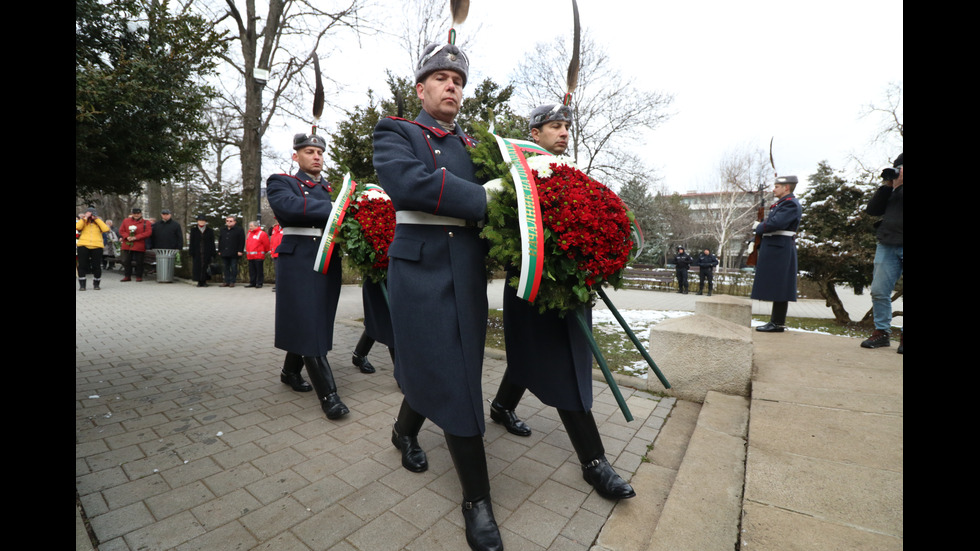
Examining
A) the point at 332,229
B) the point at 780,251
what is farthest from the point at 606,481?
the point at 780,251

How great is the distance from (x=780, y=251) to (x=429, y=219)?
5.28 m

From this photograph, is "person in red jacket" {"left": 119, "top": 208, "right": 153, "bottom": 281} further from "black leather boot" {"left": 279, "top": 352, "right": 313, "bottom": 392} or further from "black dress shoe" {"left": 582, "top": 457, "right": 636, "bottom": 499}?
"black dress shoe" {"left": 582, "top": 457, "right": 636, "bottom": 499}

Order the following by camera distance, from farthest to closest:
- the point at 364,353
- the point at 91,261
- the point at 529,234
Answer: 1. the point at 91,261
2. the point at 364,353
3. the point at 529,234

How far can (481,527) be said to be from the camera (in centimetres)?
195

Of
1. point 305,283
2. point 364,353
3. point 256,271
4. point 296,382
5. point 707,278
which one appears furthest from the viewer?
point 707,278

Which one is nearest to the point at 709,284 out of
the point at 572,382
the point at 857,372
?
the point at 857,372

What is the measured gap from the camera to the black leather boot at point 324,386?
3332 mm

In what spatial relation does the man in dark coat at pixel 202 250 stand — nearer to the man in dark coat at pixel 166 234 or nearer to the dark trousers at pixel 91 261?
the man in dark coat at pixel 166 234

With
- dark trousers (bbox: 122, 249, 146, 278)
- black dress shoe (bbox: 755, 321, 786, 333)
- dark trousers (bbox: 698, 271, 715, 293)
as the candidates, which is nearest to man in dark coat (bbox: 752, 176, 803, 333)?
black dress shoe (bbox: 755, 321, 786, 333)

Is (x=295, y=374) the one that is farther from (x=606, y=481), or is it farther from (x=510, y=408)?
(x=606, y=481)

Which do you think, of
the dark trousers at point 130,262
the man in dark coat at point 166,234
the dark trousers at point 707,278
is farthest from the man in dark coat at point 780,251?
the dark trousers at point 130,262

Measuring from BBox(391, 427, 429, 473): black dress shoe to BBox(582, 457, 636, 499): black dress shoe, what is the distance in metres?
0.93

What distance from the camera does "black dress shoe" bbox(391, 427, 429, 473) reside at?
2.56 metres
